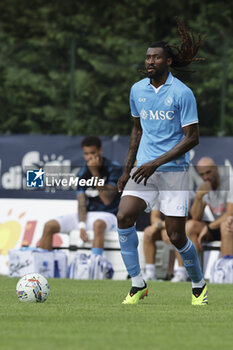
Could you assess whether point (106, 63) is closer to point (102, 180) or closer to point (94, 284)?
point (102, 180)

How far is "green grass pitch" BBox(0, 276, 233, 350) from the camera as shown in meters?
5.70

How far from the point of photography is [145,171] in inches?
329

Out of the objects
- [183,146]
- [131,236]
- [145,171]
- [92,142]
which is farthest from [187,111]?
[92,142]

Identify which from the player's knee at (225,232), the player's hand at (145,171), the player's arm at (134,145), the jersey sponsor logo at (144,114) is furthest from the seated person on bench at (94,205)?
the player's hand at (145,171)

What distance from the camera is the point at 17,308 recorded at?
26.2ft

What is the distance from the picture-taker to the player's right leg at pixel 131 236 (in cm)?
844

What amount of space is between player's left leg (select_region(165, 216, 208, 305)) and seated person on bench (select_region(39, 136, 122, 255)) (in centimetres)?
502

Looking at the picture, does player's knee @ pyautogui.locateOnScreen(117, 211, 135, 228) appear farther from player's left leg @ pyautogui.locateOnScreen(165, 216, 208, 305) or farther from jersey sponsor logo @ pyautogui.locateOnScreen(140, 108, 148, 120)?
jersey sponsor logo @ pyautogui.locateOnScreen(140, 108, 148, 120)

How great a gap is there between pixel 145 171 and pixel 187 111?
2.13 ft

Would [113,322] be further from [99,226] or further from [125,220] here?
[99,226]

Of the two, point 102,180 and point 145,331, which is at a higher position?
point 145,331

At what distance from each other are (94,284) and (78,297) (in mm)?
2546

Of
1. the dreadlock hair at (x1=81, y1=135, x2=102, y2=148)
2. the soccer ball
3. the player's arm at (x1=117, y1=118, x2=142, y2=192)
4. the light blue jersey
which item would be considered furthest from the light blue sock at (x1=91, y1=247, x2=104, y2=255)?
the light blue jersey

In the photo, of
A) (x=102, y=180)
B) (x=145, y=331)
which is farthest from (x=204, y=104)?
(x=145, y=331)
